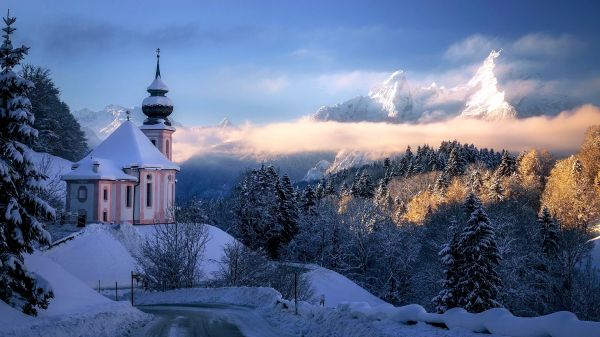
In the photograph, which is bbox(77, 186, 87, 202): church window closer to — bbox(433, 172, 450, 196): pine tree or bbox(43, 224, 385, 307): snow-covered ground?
bbox(43, 224, 385, 307): snow-covered ground

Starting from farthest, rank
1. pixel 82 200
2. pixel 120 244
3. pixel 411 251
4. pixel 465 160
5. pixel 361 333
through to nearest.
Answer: pixel 465 160 → pixel 411 251 → pixel 82 200 → pixel 120 244 → pixel 361 333

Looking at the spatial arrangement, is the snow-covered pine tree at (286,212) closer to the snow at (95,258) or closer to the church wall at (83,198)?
the church wall at (83,198)

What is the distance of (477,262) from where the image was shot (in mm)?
35969

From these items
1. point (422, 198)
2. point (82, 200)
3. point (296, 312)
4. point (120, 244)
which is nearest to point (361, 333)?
point (296, 312)

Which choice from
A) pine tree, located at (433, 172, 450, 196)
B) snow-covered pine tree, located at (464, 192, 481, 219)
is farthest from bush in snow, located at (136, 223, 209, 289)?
pine tree, located at (433, 172, 450, 196)

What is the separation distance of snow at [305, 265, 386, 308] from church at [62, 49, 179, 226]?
1385 centimetres

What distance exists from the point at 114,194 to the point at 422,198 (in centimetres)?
5179

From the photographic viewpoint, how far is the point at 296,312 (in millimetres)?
20109

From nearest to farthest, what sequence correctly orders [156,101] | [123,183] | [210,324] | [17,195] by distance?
[17,195]
[210,324]
[123,183]
[156,101]

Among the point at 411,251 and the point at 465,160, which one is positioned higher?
the point at 465,160

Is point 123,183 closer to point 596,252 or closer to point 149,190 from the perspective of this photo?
point 149,190

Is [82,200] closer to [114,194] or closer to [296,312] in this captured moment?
[114,194]

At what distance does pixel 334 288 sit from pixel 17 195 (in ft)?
130

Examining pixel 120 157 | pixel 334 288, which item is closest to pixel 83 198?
pixel 120 157
